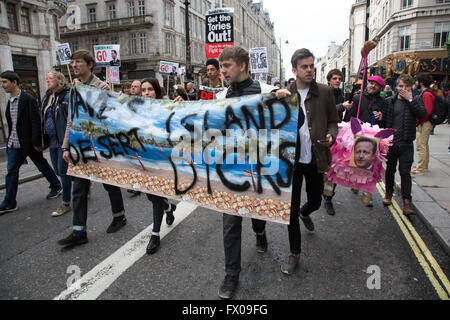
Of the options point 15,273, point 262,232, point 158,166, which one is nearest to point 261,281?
point 262,232

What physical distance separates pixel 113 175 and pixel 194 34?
1794 inches

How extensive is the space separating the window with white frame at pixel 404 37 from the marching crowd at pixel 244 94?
100ft

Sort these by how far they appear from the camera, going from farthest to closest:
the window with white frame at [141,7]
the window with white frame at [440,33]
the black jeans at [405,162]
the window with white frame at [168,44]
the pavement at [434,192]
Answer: the window with white frame at [168,44]
the window with white frame at [141,7]
the window with white frame at [440,33]
the black jeans at [405,162]
the pavement at [434,192]

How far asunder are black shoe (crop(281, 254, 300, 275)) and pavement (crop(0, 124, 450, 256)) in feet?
5.79

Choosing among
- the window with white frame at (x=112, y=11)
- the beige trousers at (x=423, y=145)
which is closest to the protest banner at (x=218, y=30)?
the beige trousers at (x=423, y=145)

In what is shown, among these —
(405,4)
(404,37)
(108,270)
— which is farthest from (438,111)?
(405,4)

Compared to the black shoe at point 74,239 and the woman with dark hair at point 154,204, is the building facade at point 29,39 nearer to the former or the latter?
the black shoe at point 74,239

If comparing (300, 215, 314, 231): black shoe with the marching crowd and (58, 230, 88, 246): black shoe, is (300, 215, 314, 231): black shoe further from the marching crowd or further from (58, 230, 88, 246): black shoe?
(58, 230, 88, 246): black shoe

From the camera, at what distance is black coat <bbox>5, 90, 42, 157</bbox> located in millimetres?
4938

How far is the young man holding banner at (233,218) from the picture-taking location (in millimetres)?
2641

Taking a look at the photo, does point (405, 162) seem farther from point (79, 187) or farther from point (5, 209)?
point (5, 209)

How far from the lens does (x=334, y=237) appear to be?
3.76 meters

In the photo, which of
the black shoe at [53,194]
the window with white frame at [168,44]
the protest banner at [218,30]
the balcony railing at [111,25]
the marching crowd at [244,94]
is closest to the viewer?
the marching crowd at [244,94]
